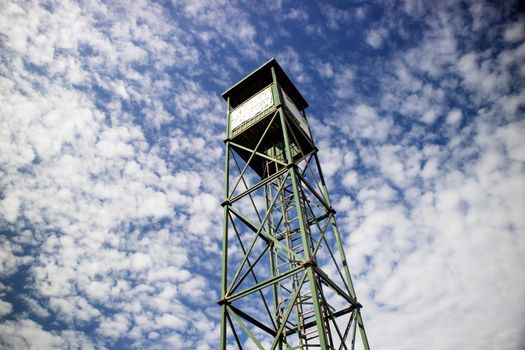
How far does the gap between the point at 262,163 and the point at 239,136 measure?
149 centimetres

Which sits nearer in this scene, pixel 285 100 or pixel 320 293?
pixel 320 293

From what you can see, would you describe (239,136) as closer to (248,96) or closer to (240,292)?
(248,96)

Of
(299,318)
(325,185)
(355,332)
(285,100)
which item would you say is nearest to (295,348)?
(299,318)

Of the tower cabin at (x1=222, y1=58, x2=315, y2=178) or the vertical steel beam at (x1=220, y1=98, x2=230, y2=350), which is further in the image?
the tower cabin at (x1=222, y1=58, x2=315, y2=178)

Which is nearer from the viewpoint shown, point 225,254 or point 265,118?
point 225,254

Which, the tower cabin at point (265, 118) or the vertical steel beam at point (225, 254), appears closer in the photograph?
the vertical steel beam at point (225, 254)

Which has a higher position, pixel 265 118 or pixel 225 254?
pixel 265 118

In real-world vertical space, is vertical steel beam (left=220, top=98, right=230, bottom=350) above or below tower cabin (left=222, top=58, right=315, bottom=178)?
below

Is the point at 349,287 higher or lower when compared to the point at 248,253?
lower

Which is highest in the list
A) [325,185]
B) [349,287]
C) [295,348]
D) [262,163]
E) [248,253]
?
[262,163]

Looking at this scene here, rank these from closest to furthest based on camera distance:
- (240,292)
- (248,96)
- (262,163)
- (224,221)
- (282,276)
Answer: (282,276), (240,292), (224,221), (262,163), (248,96)

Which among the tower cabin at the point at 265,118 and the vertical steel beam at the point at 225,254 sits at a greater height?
the tower cabin at the point at 265,118

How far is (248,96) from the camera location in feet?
48.5

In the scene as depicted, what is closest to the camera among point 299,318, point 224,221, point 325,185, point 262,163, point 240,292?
point 240,292
